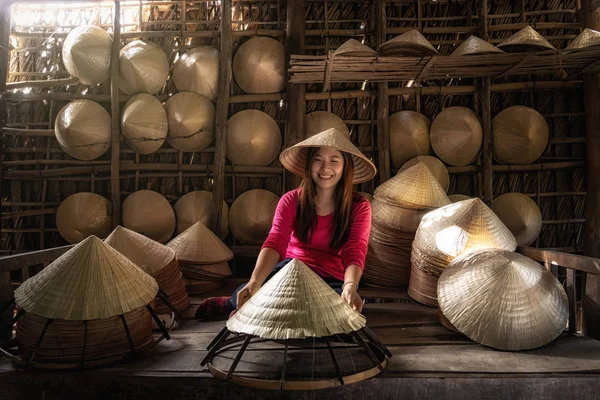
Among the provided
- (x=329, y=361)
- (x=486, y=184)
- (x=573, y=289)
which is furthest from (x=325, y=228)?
(x=486, y=184)

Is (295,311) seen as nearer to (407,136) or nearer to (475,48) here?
(475,48)

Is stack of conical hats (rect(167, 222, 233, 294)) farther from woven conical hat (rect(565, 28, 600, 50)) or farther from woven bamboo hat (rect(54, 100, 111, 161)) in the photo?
woven conical hat (rect(565, 28, 600, 50))

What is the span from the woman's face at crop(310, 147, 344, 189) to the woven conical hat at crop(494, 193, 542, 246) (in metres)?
2.60

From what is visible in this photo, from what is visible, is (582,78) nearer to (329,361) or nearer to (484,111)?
(484,111)

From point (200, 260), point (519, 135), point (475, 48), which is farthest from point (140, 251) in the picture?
point (519, 135)

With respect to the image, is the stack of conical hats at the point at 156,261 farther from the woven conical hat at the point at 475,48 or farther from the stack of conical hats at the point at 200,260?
the woven conical hat at the point at 475,48

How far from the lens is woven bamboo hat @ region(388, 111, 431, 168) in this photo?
461 cm

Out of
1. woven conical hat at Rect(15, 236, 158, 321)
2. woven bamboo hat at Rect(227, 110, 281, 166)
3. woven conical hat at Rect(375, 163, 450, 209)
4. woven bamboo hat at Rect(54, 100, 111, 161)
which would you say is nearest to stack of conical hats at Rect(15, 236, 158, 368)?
woven conical hat at Rect(15, 236, 158, 321)

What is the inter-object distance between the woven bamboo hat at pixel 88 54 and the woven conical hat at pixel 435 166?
3236 mm

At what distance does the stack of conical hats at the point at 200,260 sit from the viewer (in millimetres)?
3691

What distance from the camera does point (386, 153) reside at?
4594 mm

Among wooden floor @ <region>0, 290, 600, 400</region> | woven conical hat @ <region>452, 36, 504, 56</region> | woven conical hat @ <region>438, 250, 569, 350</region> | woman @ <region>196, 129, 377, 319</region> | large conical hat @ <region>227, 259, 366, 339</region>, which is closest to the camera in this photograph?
large conical hat @ <region>227, 259, 366, 339</region>

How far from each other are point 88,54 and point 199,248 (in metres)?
2.40

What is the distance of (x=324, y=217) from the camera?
2.81 metres
